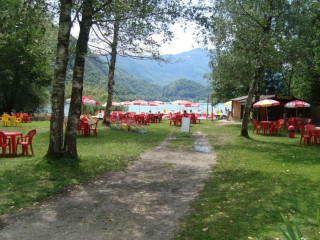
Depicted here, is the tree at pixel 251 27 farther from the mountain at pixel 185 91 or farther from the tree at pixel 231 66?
the mountain at pixel 185 91

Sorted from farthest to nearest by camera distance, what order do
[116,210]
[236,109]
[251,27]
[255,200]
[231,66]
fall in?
[236,109], [231,66], [251,27], [255,200], [116,210]

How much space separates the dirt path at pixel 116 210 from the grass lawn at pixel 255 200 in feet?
1.10

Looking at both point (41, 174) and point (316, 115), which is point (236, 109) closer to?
point (316, 115)

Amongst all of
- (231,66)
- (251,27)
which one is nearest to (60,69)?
(251,27)

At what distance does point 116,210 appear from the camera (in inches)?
173

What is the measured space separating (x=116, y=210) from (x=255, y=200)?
2404mm

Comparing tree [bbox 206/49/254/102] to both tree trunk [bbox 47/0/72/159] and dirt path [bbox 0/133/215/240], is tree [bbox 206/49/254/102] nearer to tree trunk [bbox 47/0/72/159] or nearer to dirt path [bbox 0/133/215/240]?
tree trunk [bbox 47/0/72/159]

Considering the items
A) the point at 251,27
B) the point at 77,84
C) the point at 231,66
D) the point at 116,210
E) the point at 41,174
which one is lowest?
the point at 116,210

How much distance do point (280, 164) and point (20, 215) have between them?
6.90m

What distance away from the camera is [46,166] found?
21.2ft

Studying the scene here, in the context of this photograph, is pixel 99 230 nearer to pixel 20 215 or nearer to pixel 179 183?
pixel 20 215

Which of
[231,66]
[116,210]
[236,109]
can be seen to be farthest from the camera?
[236,109]

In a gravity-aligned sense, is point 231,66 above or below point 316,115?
above

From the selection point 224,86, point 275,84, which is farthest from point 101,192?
point 275,84
